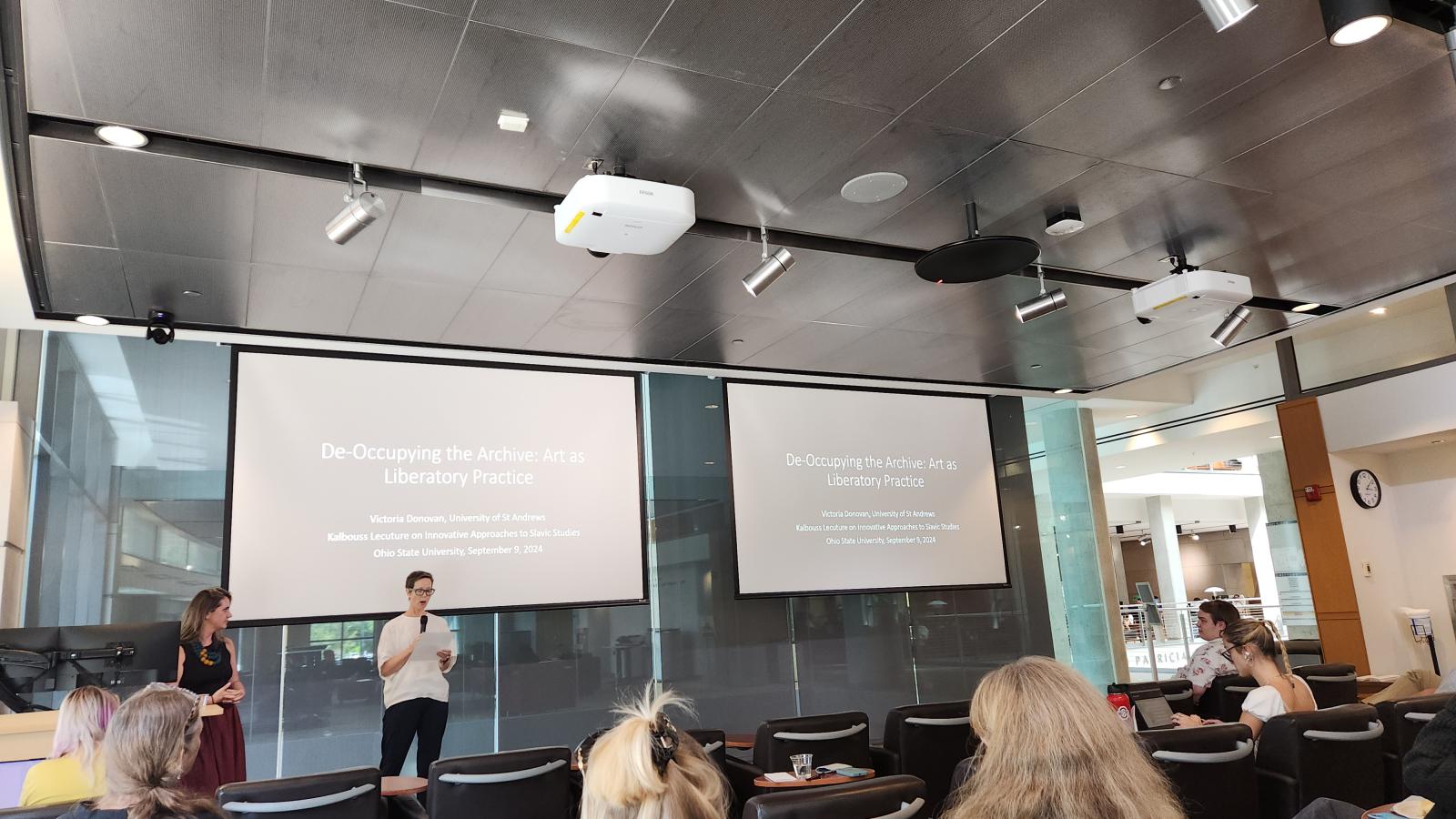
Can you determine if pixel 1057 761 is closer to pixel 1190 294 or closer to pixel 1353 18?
pixel 1353 18

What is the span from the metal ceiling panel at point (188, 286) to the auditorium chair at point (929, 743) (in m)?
3.93

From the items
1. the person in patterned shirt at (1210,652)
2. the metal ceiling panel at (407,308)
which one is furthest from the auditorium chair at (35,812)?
the person in patterned shirt at (1210,652)

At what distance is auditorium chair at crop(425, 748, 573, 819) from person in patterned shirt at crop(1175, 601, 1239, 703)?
3.57m

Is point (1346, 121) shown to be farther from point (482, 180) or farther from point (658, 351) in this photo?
point (658, 351)

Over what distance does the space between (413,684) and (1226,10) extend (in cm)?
500

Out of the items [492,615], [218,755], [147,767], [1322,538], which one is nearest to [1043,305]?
[492,615]

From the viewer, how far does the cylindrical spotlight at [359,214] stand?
11.8 feet

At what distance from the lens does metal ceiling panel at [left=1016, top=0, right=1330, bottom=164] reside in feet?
10.2

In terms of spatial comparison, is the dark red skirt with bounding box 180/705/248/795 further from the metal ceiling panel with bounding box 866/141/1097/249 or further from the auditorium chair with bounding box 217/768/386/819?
the metal ceiling panel with bounding box 866/141/1097/249

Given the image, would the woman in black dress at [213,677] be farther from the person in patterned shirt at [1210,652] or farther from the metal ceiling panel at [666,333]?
the person in patterned shirt at [1210,652]

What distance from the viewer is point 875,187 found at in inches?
161

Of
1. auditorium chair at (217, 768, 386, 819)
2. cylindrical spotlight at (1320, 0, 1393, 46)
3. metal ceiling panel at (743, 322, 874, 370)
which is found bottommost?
auditorium chair at (217, 768, 386, 819)

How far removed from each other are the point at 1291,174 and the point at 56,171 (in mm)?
5229

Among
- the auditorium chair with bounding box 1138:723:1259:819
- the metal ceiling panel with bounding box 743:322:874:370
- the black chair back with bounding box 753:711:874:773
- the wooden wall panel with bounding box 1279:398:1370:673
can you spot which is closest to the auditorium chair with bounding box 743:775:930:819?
the auditorium chair with bounding box 1138:723:1259:819
